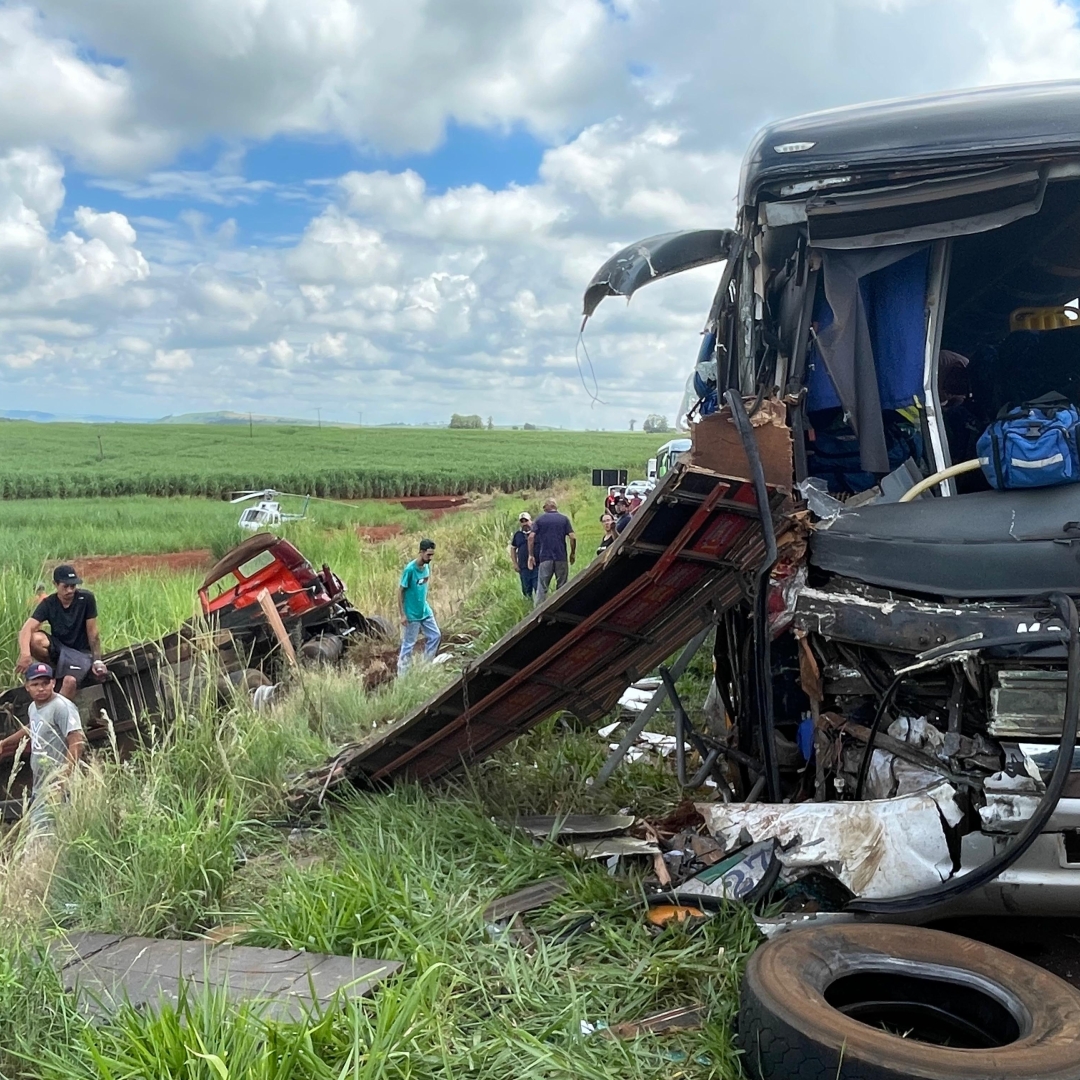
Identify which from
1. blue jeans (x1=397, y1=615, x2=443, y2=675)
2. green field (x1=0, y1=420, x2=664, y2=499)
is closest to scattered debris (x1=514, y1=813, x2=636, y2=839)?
blue jeans (x1=397, y1=615, x2=443, y2=675)

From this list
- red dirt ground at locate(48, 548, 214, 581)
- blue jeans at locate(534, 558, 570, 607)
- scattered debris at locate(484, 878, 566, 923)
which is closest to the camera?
scattered debris at locate(484, 878, 566, 923)

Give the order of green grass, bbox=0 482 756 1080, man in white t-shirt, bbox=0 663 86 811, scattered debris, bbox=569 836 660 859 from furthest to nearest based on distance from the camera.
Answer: man in white t-shirt, bbox=0 663 86 811, scattered debris, bbox=569 836 660 859, green grass, bbox=0 482 756 1080

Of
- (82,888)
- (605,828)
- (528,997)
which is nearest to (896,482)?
(605,828)

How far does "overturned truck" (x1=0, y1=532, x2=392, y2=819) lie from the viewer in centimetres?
655

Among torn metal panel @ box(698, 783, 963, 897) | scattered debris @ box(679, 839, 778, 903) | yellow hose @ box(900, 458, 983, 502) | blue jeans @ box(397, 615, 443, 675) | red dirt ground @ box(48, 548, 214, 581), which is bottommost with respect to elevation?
red dirt ground @ box(48, 548, 214, 581)

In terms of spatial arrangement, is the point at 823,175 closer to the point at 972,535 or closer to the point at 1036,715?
the point at 972,535

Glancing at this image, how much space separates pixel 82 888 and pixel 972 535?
13.4ft

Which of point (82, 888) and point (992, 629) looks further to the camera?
point (82, 888)

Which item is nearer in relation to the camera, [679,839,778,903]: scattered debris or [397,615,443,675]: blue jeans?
[679,839,778,903]: scattered debris

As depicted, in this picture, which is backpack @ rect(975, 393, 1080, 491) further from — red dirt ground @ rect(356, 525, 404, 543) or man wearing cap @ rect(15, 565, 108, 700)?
red dirt ground @ rect(356, 525, 404, 543)

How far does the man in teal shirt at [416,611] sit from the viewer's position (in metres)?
9.79

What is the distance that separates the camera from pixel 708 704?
17.3ft

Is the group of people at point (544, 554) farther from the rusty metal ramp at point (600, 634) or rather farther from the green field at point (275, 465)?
the green field at point (275, 465)

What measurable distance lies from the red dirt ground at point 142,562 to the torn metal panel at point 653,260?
14154 millimetres
